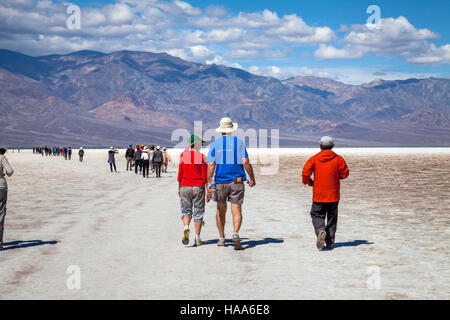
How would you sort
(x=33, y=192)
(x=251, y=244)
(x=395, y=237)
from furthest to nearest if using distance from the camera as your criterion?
(x=33, y=192) → (x=395, y=237) → (x=251, y=244)

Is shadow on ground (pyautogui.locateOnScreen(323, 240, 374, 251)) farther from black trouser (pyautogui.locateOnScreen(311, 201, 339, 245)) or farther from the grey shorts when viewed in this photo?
the grey shorts

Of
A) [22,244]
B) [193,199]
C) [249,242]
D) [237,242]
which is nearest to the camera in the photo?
[237,242]

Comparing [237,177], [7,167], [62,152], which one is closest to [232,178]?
[237,177]

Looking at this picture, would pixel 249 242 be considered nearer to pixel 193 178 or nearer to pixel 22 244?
pixel 193 178

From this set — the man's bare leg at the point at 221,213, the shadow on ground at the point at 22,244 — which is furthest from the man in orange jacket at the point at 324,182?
the shadow on ground at the point at 22,244

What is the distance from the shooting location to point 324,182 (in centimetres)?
872

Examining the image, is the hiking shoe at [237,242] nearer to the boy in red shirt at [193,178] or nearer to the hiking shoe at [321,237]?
the boy in red shirt at [193,178]

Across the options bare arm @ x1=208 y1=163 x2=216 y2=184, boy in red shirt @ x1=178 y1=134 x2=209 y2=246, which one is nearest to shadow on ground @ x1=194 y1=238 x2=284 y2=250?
boy in red shirt @ x1=178 y1=134 x2=209 y2=246

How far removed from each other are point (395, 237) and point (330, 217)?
2.21 m

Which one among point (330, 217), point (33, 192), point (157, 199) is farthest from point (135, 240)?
point (33, 192)

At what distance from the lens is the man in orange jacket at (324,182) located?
342 inches
